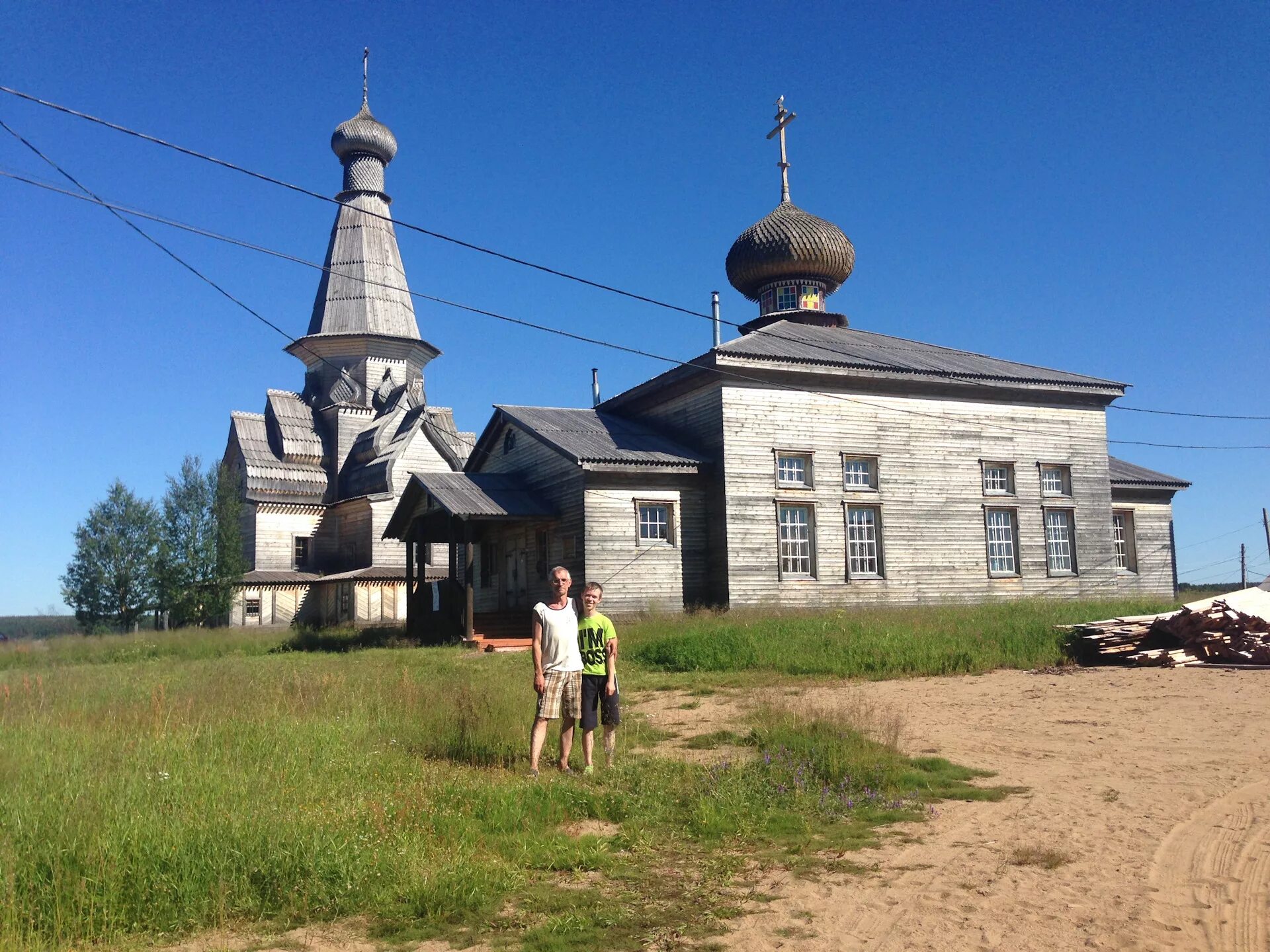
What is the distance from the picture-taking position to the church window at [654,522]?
73.0ft

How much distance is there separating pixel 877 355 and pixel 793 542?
19.8 feet

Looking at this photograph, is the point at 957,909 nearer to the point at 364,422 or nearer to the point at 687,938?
the point at 687,938

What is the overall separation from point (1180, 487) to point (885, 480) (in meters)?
11.7

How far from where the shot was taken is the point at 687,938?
477 centimetres

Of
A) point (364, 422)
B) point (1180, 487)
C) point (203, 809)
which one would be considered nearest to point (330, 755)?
point (203, 809)

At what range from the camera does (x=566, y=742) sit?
8000mm

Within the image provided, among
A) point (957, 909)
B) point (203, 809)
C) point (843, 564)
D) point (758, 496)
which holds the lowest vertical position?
point (957, 909)

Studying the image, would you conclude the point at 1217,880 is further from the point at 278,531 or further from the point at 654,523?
the point at 278,531

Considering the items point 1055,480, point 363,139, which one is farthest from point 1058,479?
point 363,139

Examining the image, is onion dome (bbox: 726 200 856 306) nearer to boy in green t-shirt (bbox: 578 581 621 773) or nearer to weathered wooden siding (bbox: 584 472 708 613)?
weathered wooden siding (bbox: 584 472 708 613)

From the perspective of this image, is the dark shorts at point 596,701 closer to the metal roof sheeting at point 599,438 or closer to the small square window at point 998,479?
the metal roof sheeting at point 599,438

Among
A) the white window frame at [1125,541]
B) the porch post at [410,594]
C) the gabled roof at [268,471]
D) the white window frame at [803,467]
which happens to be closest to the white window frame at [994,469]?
the white window frame at [1125,541]

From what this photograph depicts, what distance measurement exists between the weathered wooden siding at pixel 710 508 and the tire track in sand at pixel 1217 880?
15324 mm

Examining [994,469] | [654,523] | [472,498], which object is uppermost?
[994,469]
